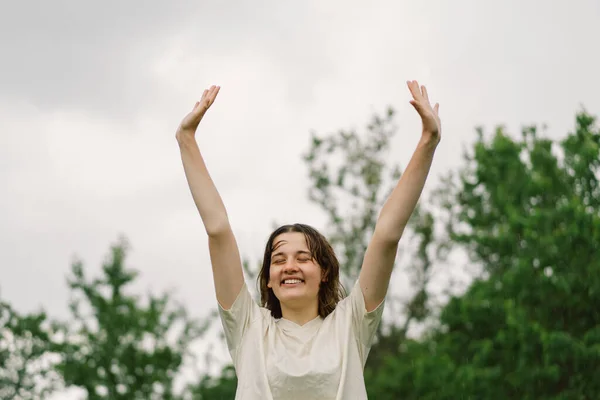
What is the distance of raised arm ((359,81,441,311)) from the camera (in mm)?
2949

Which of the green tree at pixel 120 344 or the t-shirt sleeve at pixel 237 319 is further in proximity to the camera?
the green tree at pixel 120 344

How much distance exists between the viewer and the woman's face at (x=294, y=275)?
3.08 metres

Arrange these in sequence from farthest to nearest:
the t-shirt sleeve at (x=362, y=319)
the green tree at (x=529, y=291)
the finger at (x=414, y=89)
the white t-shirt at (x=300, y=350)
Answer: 1. the green tree at (x=529, y=291)
2. the finger at (x=414, y=89)
3. the t-shirt sleeve at (x=362, y=319)
4. the white t-shirt at (x=300, y=350)

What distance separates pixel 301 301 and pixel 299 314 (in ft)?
0.25

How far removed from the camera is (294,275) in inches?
122

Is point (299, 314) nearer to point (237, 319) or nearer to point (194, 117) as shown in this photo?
point (237, 319)

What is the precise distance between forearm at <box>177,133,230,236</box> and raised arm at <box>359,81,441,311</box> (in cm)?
55

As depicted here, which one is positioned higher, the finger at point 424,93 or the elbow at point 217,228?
the finger at point 424,93

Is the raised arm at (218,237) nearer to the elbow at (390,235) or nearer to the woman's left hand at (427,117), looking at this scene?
the elbow at (390,235)

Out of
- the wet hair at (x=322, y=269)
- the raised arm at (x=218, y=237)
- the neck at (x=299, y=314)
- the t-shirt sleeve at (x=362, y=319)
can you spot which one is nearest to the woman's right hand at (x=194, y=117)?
the raised arm at (x=218, y=237)

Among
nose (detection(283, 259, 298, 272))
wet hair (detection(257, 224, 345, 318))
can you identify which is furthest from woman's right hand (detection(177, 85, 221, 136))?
nose (detection(283, 259, 298, 272))

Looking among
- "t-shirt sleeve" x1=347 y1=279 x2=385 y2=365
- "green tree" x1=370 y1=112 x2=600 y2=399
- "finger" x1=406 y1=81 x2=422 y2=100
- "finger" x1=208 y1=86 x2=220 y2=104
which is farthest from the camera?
"green tree" x1=370 y1=112 x2=600 y2=399

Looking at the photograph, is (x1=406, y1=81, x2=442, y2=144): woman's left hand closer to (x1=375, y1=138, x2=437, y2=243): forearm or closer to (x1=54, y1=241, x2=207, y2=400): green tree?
(x1=375, y1=138, x2=437, y2=243): forearm

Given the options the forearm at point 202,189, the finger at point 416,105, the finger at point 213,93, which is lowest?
the forearm at point 202,189
